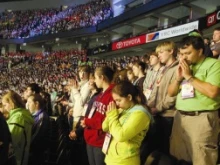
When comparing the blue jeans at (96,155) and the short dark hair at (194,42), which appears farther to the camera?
the blue jeans at (96,155)

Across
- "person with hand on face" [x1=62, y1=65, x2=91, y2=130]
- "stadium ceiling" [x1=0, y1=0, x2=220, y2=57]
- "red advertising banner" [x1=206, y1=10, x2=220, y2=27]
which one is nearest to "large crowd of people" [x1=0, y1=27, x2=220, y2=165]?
"person with hand on face" [x1=62, y1=65, x2=91, y2=130]

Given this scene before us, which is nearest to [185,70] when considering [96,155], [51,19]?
[96,155]

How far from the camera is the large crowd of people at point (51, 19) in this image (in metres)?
26.0

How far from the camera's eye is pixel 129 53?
73.3ft

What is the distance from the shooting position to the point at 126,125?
253cm

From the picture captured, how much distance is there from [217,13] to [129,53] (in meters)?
10.9

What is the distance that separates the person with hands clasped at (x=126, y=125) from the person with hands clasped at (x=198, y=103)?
12.2 inches

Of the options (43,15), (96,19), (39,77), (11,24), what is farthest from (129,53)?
(11,24)

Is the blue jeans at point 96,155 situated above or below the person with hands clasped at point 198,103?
below

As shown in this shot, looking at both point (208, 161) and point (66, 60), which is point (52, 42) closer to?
point (66, 60)

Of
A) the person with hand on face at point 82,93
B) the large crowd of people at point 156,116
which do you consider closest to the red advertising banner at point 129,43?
the person with hand on face at point 82,93

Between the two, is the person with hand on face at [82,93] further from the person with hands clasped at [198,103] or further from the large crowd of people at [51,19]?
the large crowd of people at [51,19]

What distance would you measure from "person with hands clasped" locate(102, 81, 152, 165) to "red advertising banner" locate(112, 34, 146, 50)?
1525cm

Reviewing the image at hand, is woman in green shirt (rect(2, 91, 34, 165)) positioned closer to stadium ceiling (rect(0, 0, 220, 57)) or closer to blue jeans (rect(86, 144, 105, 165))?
blue jeans (rect(86, 144, 105, 165))
